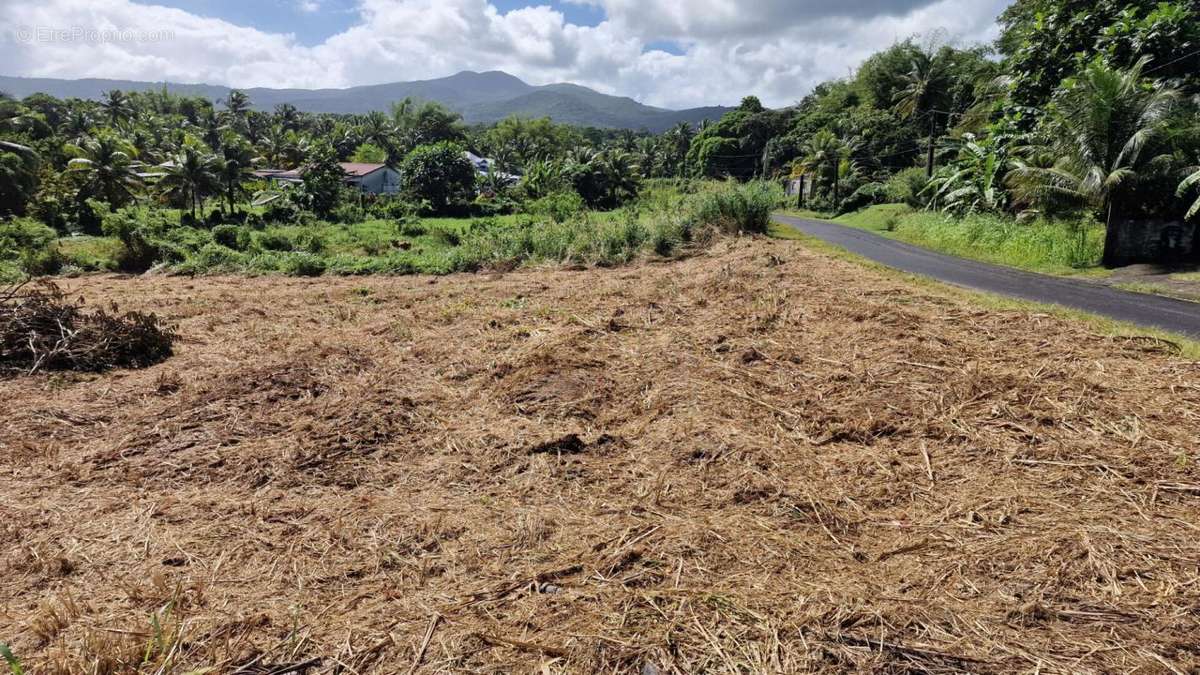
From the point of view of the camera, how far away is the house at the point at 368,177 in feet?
155

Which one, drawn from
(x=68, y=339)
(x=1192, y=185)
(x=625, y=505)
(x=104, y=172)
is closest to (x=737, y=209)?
(x=1192, y=185)

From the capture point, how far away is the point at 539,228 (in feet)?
61.9

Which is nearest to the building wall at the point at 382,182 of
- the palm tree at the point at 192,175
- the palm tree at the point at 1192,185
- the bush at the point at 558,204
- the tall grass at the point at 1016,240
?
the palm tree at the point at 192,175

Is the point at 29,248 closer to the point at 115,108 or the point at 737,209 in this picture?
the point at 737,209

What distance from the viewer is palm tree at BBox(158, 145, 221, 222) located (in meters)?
29.9

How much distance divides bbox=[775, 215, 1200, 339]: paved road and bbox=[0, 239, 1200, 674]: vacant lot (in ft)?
8.42

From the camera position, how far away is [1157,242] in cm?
1305

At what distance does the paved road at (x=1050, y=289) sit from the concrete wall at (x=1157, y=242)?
89.2 inches

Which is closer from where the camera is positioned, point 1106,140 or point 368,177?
point 1106,140

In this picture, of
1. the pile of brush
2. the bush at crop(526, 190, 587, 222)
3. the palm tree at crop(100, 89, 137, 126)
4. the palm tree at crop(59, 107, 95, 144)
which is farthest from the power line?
the palm tree at crop(100, 89, 137, 126)

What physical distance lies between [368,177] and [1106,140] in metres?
48.2

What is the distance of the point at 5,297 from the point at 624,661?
8936 millimetres

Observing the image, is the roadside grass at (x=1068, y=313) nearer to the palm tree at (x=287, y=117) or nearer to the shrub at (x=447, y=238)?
the shrub at (x=447, y=238)

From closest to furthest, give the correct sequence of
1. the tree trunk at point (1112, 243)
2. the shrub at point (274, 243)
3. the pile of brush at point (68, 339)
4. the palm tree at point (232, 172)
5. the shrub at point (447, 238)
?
1. the pile of brush at point (68, 339)
2. the tree trunk at point (1112, 243)
3. the shrub at point (274, 243)
4. the shrub at point (447, 238)
5. the palm tree at point (232, 172)
